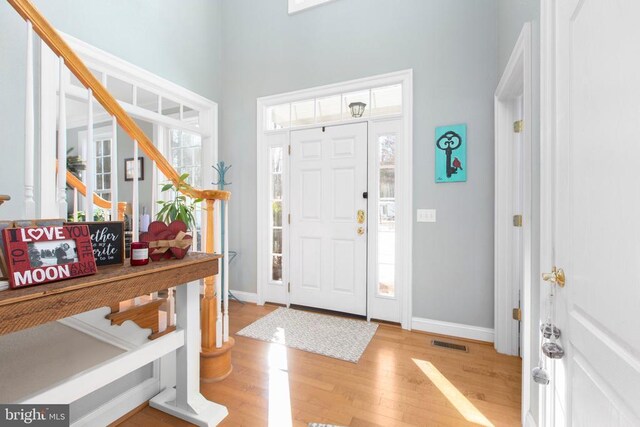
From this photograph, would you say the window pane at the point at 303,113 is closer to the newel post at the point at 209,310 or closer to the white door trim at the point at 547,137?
the newel post at the point at 209,310

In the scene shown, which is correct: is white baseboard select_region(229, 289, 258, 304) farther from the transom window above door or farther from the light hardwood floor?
the transom window above door

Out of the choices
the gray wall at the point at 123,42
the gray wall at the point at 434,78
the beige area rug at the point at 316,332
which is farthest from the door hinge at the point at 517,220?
the gray wall at the point at 123,42

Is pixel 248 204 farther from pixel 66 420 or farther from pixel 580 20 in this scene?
pixel 580 20

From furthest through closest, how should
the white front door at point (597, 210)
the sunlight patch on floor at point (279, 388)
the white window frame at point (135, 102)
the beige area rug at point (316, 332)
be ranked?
the beige area rug at point (316, 332) → the white window frame at point (135, 102) → the sunlight patch on floor at point (279, 388) → the white front door at point (597, 210)

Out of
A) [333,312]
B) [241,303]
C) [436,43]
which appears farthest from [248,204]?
[436,43]

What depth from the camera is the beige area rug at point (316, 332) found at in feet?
7.83

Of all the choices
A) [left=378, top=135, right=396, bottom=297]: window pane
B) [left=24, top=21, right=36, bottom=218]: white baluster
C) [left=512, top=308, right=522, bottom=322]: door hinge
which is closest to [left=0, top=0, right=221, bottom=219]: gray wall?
[left=24, top=21, right=36, bottom=218]: white baluster

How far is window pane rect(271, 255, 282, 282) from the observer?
3.46m

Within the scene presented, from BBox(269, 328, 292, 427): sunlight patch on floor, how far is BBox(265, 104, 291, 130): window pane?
2301mm

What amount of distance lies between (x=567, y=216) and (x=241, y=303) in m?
3.24

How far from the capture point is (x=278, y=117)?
137 inches

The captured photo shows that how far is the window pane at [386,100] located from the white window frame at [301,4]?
3.80ft

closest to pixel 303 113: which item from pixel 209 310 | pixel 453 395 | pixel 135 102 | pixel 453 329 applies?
pixel 135 102

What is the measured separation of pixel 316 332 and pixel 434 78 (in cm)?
254
